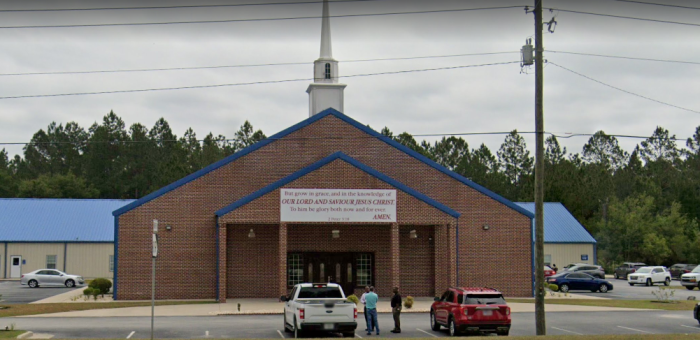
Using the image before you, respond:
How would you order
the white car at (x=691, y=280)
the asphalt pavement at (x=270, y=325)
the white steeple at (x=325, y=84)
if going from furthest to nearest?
the white car at (x=691, y=280) < the white steeple at (x=325, y=84) < the asphalt pavement at (x=270, y=325)

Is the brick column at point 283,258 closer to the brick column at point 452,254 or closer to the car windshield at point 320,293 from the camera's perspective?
the brick column at point 452,254

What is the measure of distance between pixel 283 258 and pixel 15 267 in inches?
1229

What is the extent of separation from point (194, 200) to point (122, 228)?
143 inches

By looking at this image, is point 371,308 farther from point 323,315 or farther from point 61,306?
point 61,306

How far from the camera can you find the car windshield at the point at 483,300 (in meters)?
22.6

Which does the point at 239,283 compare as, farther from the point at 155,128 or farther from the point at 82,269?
the point at 155,128

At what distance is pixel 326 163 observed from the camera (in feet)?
120

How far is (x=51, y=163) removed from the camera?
374 ft

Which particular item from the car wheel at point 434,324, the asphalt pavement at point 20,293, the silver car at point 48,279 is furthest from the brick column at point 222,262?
the silver car at point 48,279

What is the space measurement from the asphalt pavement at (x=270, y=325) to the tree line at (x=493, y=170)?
158 feet

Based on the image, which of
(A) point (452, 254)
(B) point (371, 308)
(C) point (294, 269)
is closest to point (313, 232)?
(C) point (294, 269)

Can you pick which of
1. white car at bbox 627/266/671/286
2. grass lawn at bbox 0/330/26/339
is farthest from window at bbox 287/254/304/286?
white car at bbox 627/266/671/286

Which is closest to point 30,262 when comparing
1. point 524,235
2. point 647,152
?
point 524,235

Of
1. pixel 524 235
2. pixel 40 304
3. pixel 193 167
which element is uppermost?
pixel 193 167
